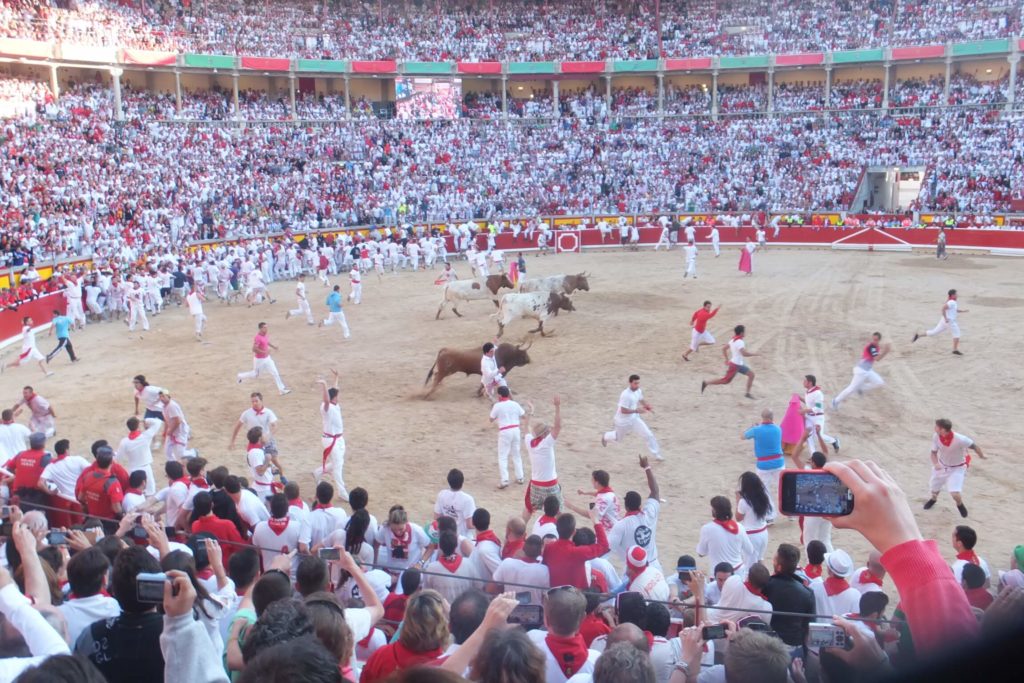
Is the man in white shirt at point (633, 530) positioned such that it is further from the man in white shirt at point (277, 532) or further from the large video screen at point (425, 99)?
the large video screen at point (425, 99)

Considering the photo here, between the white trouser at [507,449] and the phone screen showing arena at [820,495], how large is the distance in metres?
9.34

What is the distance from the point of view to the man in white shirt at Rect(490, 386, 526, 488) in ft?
39.9

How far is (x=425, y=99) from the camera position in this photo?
52.4 meters

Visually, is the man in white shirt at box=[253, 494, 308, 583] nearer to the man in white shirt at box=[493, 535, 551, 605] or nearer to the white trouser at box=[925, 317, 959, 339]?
the man in white shirt at box=[493, 535, 551, 605]

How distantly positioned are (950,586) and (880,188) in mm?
50336

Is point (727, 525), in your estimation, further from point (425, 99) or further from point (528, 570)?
point (425, 99)

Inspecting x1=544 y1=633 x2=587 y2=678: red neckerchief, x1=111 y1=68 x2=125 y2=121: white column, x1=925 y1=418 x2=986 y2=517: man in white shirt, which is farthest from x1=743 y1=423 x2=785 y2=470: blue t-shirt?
x1=111 y1=68 x2=125 y2=121: white column

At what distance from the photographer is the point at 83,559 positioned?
16.7 ft

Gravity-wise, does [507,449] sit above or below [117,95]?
below

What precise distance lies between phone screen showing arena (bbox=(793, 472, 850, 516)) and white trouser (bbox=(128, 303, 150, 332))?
23.6 m

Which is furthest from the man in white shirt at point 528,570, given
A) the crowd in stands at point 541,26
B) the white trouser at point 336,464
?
the crowd in stands at point 541,26

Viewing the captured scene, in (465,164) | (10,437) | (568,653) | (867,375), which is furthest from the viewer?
(465,164)

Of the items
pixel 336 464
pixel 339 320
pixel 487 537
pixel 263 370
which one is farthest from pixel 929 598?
pixel 339 320

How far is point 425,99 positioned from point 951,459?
150 feet
